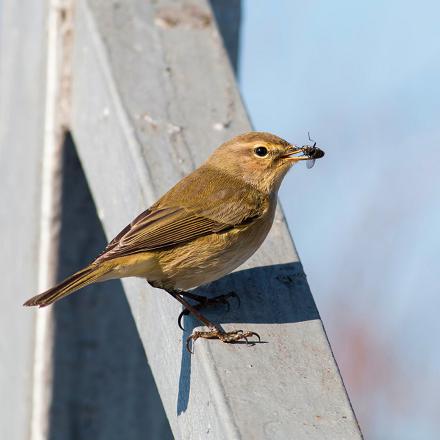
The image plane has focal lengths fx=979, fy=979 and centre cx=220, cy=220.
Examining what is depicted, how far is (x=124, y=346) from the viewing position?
3.52m

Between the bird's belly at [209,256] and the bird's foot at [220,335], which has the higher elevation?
the bird's belly at [209,256]

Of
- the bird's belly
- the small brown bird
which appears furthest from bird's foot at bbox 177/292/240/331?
the bird's belly

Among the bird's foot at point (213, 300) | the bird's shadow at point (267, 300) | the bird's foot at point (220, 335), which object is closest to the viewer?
the bird's foot at point (220, 335)

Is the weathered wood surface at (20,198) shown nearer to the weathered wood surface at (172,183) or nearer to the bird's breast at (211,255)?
the weathered wood surface at (172,183)

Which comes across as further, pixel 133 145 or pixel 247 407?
pixel 133 145

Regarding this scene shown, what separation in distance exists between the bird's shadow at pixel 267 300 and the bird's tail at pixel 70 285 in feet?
1.21

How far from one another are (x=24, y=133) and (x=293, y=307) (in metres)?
1.63

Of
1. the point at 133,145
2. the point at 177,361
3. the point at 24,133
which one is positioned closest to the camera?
the point at 177,361

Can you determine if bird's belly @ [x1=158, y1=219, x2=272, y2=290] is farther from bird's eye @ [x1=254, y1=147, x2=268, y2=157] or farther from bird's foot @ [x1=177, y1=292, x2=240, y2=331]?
bird's eye @ [x1=254, y1=147, x2=268, y2=157]

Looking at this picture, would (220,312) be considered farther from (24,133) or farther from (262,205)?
(24,133)

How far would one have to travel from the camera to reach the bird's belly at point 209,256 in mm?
3047

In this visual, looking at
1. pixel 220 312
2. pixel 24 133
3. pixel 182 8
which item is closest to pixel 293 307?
pixel 220 312

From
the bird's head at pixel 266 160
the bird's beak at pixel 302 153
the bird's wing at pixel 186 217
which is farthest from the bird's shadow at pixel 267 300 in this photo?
the bird's beak at pixel 302 153

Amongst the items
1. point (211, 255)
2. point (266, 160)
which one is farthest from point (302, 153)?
point (211, 255)
